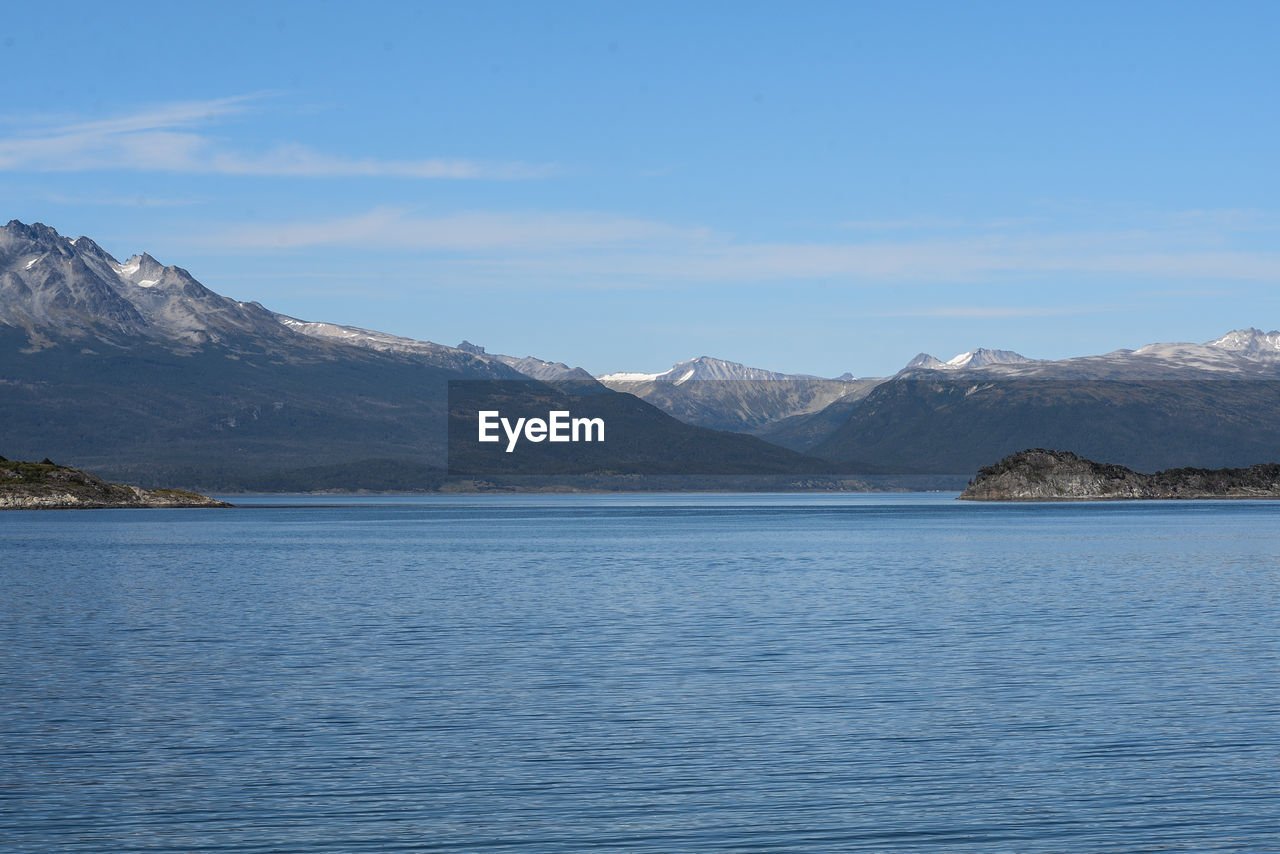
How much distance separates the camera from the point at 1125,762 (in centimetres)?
3381

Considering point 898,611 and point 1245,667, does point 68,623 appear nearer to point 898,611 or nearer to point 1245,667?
point 898,611

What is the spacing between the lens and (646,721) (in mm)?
39781

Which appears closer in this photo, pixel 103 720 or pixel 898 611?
pixel 103 720

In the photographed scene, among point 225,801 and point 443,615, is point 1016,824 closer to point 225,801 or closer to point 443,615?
point 225,801

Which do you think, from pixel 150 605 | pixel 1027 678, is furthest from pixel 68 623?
pixel 1027 678

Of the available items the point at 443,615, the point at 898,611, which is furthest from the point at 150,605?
the point at 898,611

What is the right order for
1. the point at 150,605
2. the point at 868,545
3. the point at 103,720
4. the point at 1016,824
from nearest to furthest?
the point at 1016,824 → the point at 103,720 → the point at 150,605 → the point at 868,545

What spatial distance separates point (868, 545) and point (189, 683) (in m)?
122

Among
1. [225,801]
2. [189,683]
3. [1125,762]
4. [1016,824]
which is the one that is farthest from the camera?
[189,683]

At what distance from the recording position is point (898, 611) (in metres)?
73.9

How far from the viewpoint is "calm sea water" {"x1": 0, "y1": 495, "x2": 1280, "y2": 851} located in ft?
92.3

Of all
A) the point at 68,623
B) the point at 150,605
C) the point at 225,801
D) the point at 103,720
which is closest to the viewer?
the point at 225,801

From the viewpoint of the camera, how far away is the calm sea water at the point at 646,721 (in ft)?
92.3

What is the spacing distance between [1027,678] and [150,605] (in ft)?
173
